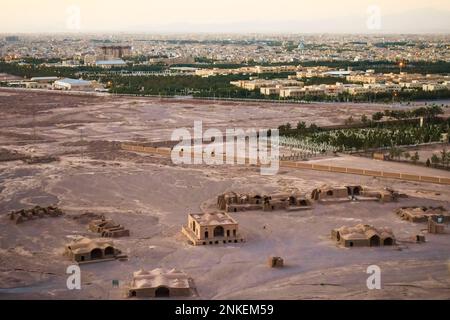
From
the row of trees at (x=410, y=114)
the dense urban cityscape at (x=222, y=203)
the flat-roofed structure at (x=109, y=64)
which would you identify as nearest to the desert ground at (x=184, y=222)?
the dense urban cityscape at (x=222, y=203)

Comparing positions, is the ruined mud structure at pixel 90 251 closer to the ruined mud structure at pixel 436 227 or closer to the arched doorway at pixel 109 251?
the arched doorway at pixel 109 251

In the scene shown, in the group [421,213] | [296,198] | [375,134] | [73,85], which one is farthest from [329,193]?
[73,85]

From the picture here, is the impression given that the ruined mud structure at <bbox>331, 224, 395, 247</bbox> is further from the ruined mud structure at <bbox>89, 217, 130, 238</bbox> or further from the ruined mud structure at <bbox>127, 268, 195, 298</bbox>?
the ruined mud structure at <bbox>89, 217, 130, 238</bbox>

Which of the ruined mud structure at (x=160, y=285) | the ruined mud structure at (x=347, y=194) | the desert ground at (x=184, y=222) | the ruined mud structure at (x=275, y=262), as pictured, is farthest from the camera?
the ruined mud structure at (x=347, y=194)

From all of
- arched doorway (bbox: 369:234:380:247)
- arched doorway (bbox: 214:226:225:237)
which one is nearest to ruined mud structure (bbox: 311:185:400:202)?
arched doorway (bbox: 369:234:380:247)
